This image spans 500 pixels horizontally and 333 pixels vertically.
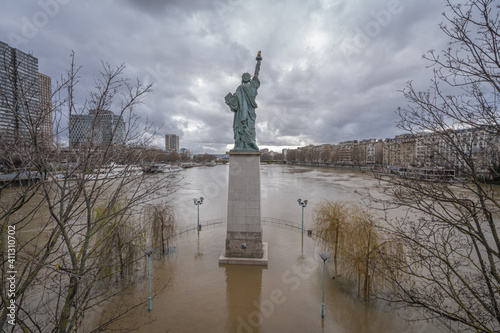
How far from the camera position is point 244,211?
13.4m

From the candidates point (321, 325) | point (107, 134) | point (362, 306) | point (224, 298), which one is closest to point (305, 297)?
point (321, 325)

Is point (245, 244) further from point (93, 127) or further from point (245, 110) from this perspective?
point (93, 127)

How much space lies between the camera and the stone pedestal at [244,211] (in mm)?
13328

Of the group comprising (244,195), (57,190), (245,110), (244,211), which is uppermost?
(245,110)

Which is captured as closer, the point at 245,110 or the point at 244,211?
the point at 244,211

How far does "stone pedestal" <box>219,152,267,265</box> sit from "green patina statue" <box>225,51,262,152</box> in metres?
0.69

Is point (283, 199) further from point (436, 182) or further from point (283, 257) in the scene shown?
point (436, 182)

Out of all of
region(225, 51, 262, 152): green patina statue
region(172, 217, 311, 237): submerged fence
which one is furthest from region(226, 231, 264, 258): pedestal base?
region(172, 217, 311, 237): submerged fence

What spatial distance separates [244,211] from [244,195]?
90 cm

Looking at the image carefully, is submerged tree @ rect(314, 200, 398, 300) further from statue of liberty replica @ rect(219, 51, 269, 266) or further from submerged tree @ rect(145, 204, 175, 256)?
submerged tree @ rect(145, 204, 175, 256)

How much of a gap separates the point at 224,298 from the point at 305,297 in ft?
11.6

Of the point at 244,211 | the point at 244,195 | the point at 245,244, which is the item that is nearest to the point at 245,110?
the point at 244,195

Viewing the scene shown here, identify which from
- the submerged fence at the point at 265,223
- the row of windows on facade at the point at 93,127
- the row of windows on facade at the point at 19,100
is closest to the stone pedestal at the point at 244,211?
the submerged fence at the point at 265,223

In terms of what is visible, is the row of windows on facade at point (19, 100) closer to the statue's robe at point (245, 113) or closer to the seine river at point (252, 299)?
the seine river at point (252, 299)
